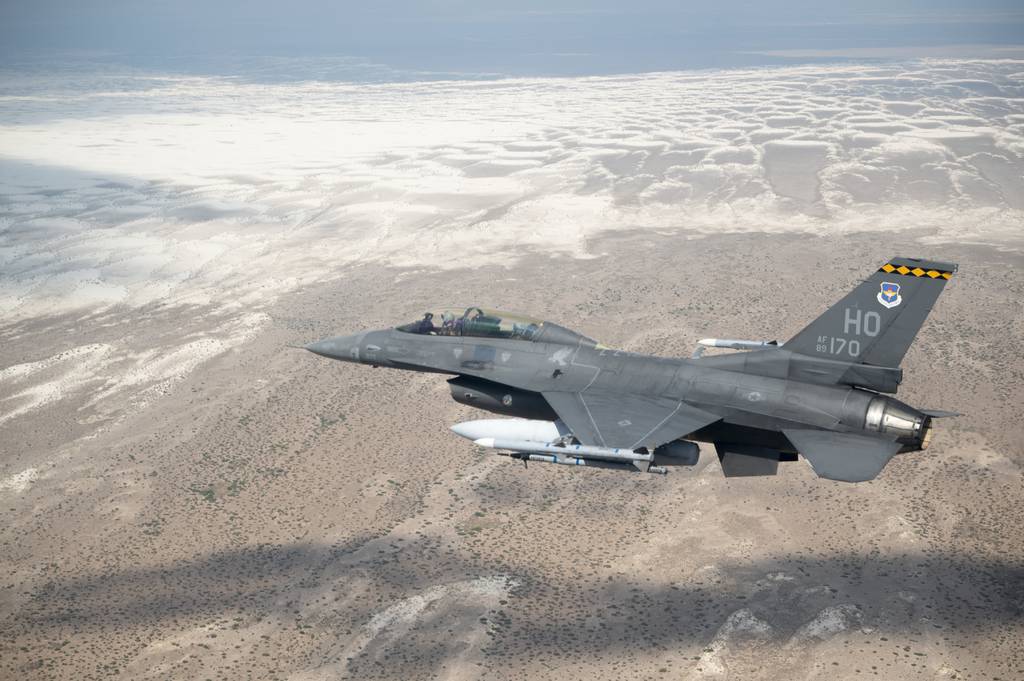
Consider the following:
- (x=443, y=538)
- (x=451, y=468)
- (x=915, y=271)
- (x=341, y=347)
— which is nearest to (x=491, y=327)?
(x=341, y=347)

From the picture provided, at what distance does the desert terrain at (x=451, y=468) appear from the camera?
30.4 metres

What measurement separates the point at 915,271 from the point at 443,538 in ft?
68.4

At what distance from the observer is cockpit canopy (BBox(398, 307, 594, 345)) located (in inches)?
1188

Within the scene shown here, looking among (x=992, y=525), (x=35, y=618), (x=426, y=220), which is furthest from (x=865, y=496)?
(x=426, y=220)

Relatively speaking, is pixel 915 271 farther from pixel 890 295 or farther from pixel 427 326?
pixel 427 326

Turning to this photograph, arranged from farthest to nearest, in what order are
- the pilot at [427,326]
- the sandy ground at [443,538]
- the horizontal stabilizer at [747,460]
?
1. the pilot at [427,326]
2. the sandy ground at [443,538]
3. the horizontal stabilizer at [747,460]

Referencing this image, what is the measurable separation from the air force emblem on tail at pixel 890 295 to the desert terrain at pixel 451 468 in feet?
38.6

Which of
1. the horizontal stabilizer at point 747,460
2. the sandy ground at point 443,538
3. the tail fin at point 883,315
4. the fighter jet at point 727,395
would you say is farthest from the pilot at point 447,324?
the tail fin at point 883,315

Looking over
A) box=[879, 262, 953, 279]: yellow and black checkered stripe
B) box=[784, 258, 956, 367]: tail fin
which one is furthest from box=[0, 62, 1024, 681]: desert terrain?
box=[879, 262, 953, 279]: yellow and black checkered stripe

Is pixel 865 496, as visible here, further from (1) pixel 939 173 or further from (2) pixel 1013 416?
(1) pixel 939 173

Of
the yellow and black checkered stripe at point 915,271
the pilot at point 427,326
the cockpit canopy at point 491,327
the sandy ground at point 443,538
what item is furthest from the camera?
the pilot at point 427,326

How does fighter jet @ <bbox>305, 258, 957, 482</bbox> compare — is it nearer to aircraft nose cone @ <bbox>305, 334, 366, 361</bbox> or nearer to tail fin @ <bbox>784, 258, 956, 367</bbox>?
tail fin @ <bbox>784, 258, 956, 367</bbox>

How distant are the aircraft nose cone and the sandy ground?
8.65 meters

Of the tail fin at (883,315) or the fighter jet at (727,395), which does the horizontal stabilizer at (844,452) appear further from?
the tail fin at (883,315)
